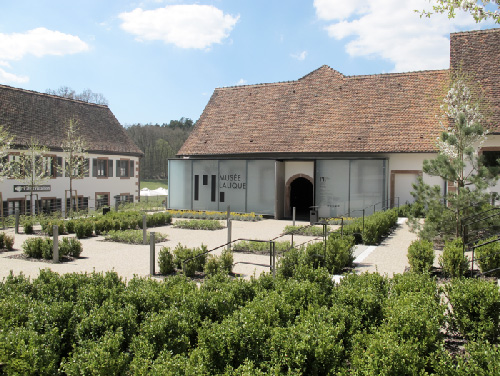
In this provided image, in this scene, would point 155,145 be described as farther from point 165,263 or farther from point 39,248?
point 165,263

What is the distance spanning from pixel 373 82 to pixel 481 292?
25220 millimetres

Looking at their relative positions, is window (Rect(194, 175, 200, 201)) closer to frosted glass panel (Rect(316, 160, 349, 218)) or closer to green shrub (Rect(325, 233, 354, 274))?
frosted glass panel (Rect(316, 160, 349, 218))

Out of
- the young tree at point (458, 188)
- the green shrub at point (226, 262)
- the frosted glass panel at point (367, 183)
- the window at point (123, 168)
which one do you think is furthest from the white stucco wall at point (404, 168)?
the window at point (123, 168)

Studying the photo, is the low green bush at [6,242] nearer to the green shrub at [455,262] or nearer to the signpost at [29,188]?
the signpost at [29,188]

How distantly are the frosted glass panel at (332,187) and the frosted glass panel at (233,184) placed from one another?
4.86m

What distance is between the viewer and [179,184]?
104 feet

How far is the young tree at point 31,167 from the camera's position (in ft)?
92.3

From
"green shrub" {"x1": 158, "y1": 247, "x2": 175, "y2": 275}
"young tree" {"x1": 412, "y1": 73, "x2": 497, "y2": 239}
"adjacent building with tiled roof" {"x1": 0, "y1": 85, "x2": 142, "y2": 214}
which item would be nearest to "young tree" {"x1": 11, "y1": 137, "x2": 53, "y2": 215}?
"adjacent building with tiled roof" {"x1": 0, "y1": 85, "x2": 142, "y2": 214}

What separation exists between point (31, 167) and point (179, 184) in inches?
370

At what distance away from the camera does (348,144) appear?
2748 cm

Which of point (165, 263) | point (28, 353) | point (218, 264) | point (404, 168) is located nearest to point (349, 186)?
point (404, 168)

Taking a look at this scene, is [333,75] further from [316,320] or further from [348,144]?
[316,320]

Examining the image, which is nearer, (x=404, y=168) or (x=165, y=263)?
(x=165, y=263)

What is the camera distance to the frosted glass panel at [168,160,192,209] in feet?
103
